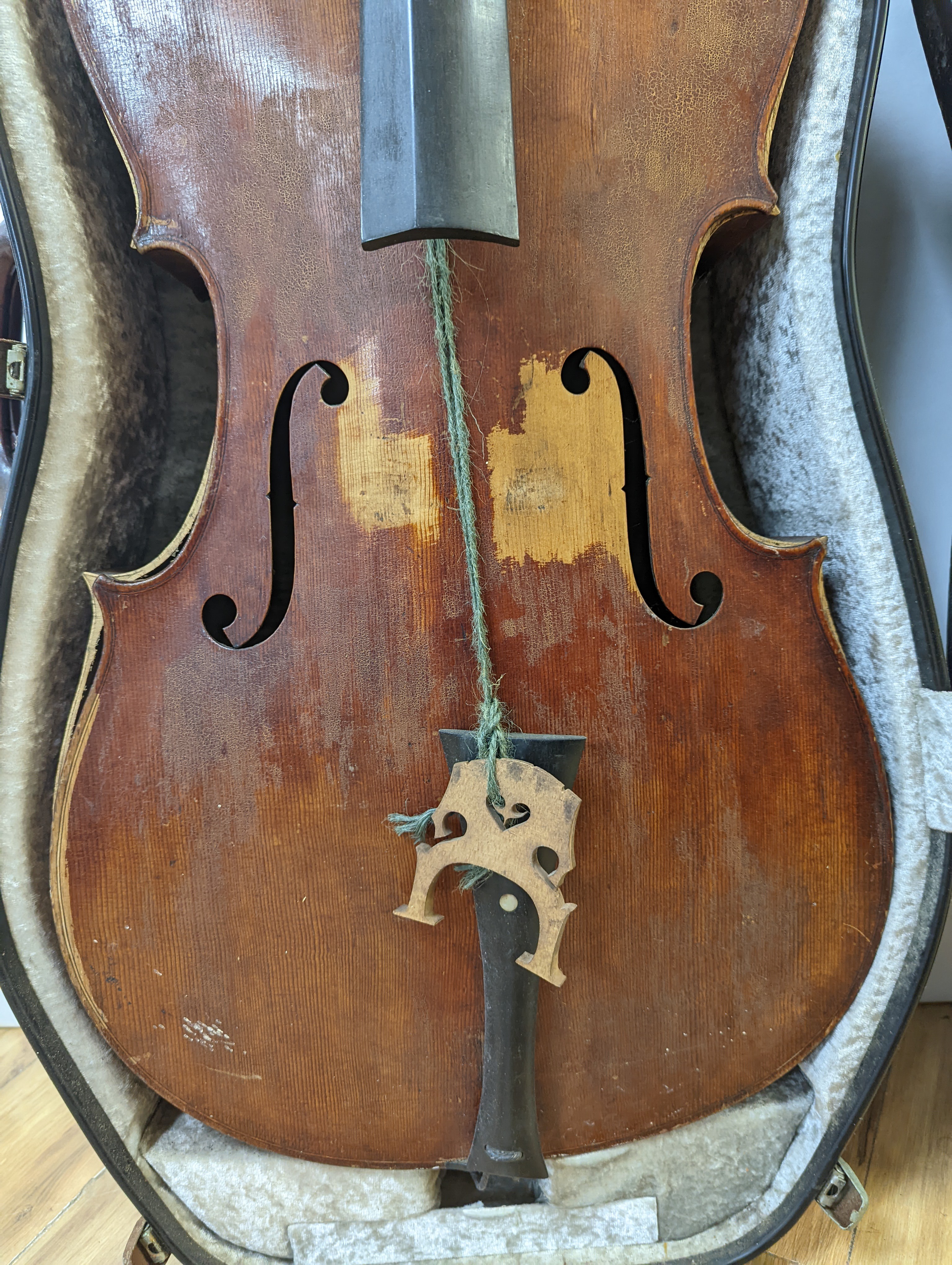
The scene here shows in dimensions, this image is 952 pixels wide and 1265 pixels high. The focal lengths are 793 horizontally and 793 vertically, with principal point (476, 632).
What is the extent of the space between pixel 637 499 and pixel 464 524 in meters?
0.16

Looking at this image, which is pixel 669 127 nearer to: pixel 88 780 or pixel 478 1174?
pixel 88 780

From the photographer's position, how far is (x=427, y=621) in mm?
649

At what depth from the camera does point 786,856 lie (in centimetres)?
68

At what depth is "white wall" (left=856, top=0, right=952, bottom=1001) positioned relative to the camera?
917mm

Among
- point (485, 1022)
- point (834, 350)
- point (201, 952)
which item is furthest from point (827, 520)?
point (201, 952)

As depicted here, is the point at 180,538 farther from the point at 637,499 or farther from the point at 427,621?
the point at 637,499

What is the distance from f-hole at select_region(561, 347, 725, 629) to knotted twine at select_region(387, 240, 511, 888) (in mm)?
102

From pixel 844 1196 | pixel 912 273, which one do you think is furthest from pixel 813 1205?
pixel 912 273

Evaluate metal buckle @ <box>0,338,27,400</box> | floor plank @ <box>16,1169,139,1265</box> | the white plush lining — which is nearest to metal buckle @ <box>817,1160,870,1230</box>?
the white plush lining

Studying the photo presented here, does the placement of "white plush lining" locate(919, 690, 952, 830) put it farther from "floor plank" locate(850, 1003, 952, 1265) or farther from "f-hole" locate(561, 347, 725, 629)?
"floor plank" locate(850, 1003, 952, 1265)

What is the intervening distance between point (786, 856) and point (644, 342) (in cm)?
45

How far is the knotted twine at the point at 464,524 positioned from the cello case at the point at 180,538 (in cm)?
25

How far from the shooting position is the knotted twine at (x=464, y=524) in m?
0.60

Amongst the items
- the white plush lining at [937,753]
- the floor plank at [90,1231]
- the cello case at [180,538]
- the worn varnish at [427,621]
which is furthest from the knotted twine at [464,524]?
the floor plank at [90,1231]
